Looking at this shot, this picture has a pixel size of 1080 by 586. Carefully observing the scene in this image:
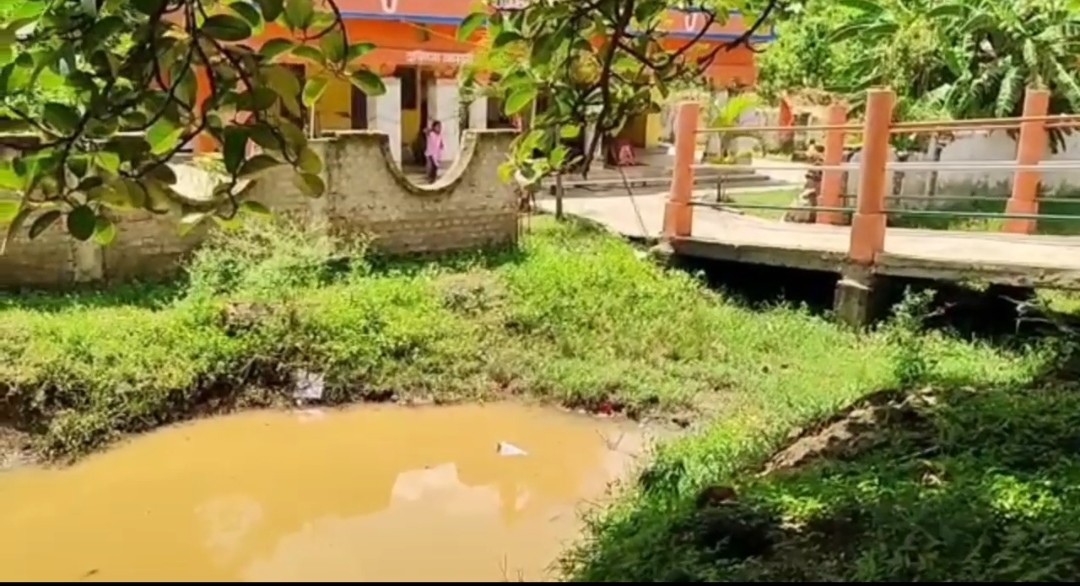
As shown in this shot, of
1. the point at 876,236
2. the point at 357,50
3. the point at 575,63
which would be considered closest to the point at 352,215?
the point at 876,236

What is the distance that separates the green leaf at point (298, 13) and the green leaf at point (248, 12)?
0.15 feet

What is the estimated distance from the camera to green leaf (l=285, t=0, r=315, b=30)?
1842 mm

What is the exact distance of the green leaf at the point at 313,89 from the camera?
2037mm

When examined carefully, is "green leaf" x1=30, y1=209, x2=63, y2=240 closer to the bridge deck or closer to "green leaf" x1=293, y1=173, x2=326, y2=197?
"green leaf" x1=293, y1=173, x2=326, y2=197

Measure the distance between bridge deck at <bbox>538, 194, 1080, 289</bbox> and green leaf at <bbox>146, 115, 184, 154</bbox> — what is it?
642 centimetres

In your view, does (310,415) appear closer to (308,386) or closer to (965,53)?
(308,386)

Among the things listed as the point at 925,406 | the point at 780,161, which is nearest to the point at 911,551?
the point at 925,406

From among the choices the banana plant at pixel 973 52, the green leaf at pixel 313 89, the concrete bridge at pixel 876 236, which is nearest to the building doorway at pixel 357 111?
the concrete bridge at pixel 876 236

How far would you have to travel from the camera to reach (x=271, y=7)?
1.75 m

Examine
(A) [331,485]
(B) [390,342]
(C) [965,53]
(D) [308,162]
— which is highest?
(C) [965,53]

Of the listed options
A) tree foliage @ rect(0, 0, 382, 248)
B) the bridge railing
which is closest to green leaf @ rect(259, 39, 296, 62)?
tree foliage @ rect(0, 0, 382, 248)

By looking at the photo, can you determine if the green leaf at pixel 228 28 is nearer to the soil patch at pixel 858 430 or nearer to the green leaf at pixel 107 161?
the green leaf at pixel 107 161

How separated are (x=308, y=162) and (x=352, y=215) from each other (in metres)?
7.35

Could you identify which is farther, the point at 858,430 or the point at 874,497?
the point at 858,430
